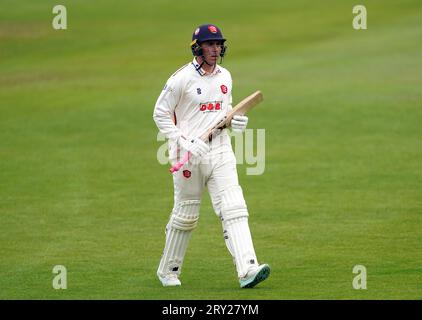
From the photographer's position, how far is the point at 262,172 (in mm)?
16672

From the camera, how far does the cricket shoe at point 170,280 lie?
9.95m

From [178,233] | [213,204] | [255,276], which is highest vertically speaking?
[213,204]

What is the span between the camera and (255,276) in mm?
9312

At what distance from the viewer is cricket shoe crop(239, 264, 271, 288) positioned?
30.3 ft

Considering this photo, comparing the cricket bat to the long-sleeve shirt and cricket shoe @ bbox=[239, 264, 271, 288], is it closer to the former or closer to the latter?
the long-sleeve shirt

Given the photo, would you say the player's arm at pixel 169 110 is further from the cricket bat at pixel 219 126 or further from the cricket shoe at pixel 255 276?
the cricket shoe at pixel 255 276

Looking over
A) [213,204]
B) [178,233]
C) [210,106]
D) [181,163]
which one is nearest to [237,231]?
[213,204]

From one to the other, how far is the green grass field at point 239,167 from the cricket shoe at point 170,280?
A: 0.56ft

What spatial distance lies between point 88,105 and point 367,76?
6.84m

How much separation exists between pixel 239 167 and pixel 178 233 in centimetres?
747

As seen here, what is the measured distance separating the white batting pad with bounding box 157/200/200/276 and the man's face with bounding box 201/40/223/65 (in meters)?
1.40

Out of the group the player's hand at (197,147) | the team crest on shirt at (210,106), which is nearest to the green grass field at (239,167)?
the player's hand at (197,147)

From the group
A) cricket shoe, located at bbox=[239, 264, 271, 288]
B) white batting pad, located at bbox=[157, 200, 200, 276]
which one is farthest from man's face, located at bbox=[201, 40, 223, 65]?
cricket shoe, located at bbox=[239, 264, 271, 288]

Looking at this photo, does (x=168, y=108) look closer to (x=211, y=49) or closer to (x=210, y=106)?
(x=210, y=106)
